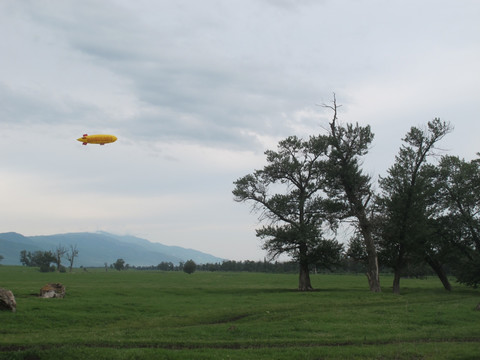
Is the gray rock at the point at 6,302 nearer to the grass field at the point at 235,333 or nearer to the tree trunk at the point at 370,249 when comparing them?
the grass field at the point at 235,333

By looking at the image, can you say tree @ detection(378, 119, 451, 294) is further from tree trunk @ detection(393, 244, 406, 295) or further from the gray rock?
the gray rock

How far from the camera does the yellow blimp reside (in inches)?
1740

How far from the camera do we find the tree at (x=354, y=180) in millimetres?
48438

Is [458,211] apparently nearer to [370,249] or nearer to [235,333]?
[370,249]

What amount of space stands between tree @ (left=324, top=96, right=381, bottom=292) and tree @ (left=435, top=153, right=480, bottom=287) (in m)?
12.5

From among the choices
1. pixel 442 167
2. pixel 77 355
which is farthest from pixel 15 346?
pixel 442 167

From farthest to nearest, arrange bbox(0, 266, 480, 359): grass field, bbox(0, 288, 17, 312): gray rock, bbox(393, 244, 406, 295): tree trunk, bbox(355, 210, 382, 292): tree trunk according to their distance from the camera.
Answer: bbox(393, 244, 406, 295): tree trunk < bbox(355, 210, 382, 292): tree trunk < bbox(0, 288, 17, 312): gray rock < bbox(0, 266, 480, 359): grass field

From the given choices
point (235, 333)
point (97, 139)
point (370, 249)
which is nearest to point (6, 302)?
point (235, 333)

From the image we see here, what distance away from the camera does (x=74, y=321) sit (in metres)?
26.5

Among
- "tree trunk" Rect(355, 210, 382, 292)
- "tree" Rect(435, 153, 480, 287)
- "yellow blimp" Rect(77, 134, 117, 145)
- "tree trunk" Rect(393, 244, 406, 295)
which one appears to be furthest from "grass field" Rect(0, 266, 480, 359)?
"tree" Rect(435, 153, 480, 287)

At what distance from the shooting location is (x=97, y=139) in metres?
44.7

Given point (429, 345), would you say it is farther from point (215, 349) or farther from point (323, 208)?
point (323, 208)

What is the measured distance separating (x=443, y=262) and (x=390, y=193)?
14833 millimetres

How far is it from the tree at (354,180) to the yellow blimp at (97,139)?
2451 cm
